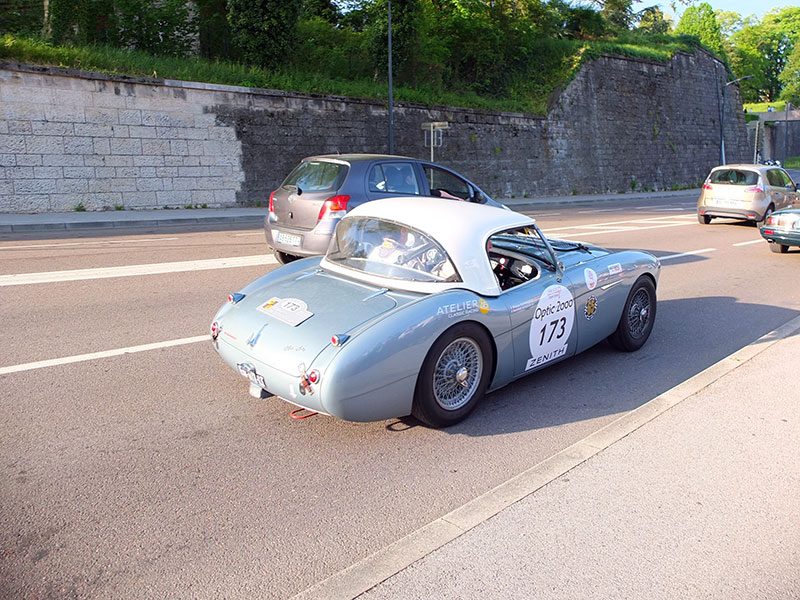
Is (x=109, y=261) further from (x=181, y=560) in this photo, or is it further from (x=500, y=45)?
(x=500, y=45)

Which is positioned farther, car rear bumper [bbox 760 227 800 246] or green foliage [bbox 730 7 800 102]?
green foliage [bbox 730 7 800 102]

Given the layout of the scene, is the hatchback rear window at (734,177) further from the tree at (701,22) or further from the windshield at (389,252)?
the tree at (701,22)

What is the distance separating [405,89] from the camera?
91.4 ft

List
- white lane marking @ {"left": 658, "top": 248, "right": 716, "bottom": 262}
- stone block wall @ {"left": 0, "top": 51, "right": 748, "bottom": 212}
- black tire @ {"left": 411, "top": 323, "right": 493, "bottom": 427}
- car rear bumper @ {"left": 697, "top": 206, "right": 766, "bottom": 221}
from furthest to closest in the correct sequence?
1. stone block wall @ {"left": 0, "top": 51, "right": 748, "bottom": 212}
2. car rear bumper @ {"left": 697, "top": 206, "right": 766, "bottom": 221}
3. white lane marking @ {"left": 658, "top": 248, "right": 716, "bottom": 262}
4. black tire @ {"left": 411, "top": 323, "right": 493, "bottom": 427}

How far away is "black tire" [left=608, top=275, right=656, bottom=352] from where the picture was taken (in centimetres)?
594

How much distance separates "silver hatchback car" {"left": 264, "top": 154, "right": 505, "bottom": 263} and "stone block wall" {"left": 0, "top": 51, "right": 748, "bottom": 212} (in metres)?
11.4

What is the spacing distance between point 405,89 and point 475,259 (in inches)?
972

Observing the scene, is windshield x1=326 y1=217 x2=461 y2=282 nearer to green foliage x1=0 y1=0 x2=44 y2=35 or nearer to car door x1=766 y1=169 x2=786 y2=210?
car door x1=766 y1=169 x2=786 y2=210

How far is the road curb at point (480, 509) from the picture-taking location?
2656mm

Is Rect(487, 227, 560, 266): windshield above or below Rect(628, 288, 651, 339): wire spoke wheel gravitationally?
above

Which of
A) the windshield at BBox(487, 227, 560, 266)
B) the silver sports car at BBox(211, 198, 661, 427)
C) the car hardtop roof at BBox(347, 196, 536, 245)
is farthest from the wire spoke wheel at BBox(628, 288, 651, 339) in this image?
the car hardtop roof at BBox(347, 196, 536, 245)

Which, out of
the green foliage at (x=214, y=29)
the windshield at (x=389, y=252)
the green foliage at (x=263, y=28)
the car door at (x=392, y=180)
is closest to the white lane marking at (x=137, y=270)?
the car door at (x=392, y=180)

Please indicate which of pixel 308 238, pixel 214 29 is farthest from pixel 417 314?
pixel 214 29

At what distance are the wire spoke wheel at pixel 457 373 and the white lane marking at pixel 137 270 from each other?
5886mm
